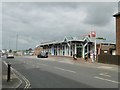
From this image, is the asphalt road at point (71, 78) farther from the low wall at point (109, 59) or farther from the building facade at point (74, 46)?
the building facade at point (74, 46)

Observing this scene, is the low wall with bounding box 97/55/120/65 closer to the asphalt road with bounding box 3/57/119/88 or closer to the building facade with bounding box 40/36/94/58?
the asphalt road with bounding box 3/57/119/88

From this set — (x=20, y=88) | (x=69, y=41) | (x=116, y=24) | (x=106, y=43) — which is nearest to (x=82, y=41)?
(x=69, y=41)

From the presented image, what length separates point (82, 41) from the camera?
73188mm

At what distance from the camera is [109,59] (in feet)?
131

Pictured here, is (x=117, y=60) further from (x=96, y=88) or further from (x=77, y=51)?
(x=77, y=51)

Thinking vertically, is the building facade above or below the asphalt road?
above

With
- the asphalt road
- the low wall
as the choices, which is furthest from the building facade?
the asphalt road

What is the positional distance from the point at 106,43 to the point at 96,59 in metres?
37.7

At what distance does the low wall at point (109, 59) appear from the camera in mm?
37344

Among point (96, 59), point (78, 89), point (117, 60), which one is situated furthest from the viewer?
point (96, 59)

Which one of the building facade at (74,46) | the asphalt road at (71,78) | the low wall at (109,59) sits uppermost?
the building facade at (74,46)

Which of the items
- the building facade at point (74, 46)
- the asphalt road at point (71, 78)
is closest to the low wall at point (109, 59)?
the asphalt road at point (71, 78)

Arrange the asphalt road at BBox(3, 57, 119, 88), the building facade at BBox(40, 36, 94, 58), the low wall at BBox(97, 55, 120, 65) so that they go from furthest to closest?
1. the building facade at BBox(40, 36, 94, 58)
2. the low wall at BBox(97, 55, 120, 65)
3. the asphalt road at BBox(3, 57, 119, 88)

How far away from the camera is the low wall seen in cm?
3734
